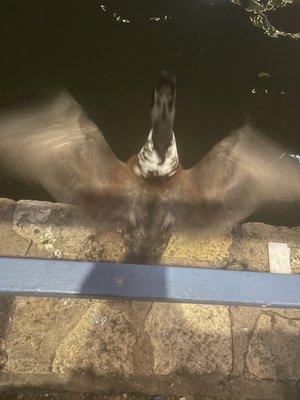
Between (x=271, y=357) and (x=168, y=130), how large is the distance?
1.41 m

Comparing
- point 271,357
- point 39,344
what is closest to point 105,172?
point 39,344

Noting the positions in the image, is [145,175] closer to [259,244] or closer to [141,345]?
[259,244]

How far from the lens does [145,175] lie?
2.49 meters

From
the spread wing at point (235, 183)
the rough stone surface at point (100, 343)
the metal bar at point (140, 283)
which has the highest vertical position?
the spread wing at point (235, 183)

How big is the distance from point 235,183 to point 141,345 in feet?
3.61

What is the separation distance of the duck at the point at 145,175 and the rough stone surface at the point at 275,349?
0.63 metres

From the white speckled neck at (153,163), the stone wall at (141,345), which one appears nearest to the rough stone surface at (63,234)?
the stone wall at (141,345)

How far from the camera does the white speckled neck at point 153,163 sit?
246cm

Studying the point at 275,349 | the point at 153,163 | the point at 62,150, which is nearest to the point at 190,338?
the point at 275,349

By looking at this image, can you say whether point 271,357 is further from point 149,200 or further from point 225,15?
point 225,15

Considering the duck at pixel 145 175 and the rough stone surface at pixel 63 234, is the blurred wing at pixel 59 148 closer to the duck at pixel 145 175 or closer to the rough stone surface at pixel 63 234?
the duck at pixel 145 175

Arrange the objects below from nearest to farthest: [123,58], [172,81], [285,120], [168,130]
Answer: [172,81]
[168,130]
[285,120]
[123,58]

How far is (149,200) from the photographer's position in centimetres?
241

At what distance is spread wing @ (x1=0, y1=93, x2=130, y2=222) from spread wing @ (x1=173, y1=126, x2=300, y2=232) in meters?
0.51
